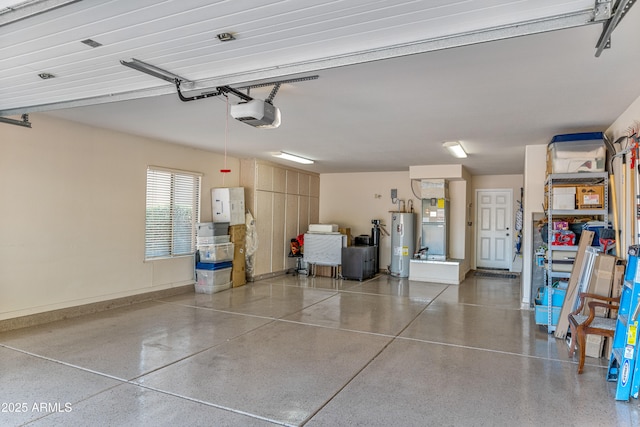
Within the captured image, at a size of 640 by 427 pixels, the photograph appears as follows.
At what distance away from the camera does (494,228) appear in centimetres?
981

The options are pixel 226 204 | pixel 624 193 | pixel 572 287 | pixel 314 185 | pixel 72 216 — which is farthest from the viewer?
pixel 314 185

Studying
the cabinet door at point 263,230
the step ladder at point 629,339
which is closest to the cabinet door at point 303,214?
the cabinet door at point 263,230

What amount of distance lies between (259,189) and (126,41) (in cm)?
581

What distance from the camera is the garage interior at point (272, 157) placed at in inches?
85.7

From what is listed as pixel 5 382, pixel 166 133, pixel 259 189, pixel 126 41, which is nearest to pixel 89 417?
pixel 5 382

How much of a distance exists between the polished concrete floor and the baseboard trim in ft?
0.48

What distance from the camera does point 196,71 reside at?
2816mm

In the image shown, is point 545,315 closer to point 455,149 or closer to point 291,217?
point 455,149

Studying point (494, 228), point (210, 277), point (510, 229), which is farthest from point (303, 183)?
point (510, 229)

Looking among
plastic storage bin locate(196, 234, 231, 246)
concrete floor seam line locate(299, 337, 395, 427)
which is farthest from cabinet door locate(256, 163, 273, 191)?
concrete floor seam line locate(299, 337, 395, 427)

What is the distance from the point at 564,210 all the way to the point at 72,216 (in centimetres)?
630

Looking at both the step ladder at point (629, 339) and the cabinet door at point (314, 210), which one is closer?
the step ladder at point (629, 339)

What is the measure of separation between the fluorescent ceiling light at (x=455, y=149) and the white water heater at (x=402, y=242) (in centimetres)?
221

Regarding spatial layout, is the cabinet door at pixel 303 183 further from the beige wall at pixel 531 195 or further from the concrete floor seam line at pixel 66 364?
the concrete floor seam line at pixel 66 364
